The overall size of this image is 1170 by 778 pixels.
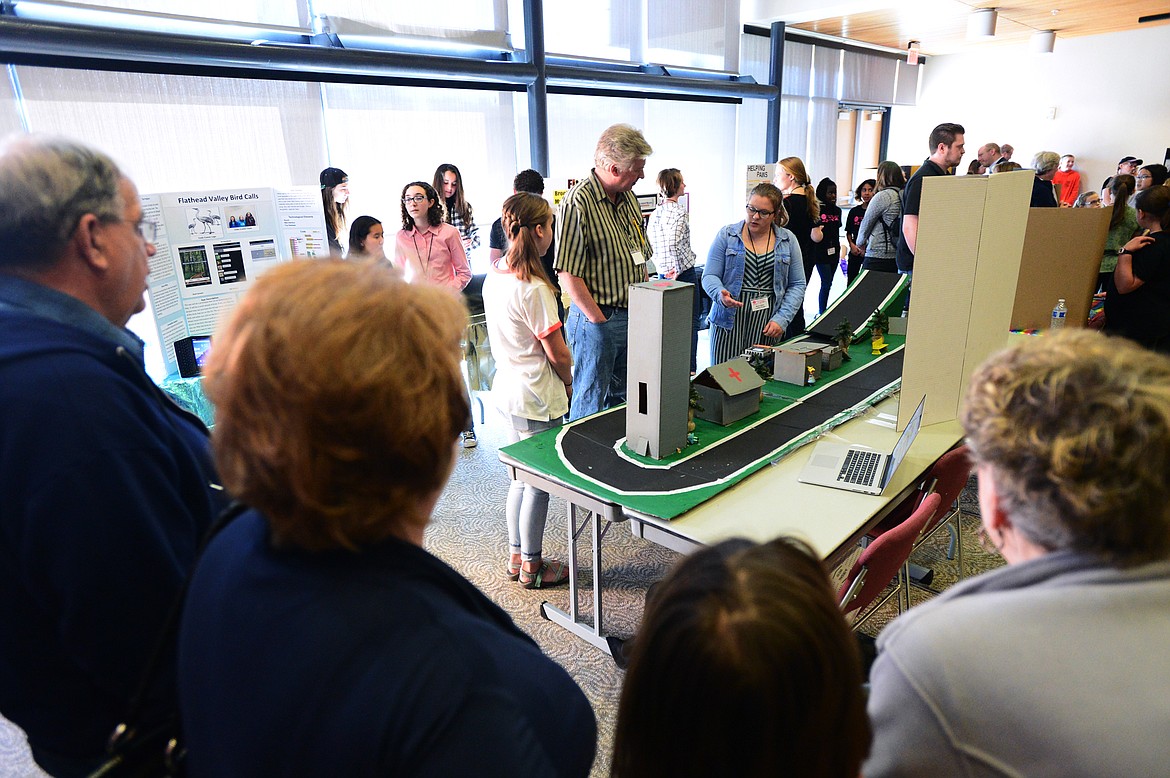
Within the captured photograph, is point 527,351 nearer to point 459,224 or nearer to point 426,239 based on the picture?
point 426,239

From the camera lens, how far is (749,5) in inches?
287

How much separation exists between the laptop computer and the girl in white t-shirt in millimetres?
961

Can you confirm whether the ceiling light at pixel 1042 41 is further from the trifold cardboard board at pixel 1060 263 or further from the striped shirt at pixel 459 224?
the striped shirt at pixel 459 224

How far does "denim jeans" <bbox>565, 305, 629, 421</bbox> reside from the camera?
3.01 metres

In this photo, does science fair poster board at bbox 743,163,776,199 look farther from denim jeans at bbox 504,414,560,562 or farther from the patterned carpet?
denim jeans at bbox 504,414,560,562

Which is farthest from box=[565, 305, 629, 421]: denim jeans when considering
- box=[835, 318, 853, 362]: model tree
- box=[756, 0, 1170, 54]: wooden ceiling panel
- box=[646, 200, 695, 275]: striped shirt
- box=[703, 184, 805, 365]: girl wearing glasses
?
box=[756, 0, 1170, 54]: wooden ceiling panel

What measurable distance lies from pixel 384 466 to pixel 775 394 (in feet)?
7.71

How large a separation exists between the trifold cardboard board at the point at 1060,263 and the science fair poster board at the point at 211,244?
358 centimetres

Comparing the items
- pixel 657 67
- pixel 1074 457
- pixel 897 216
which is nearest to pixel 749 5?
pixel 657 67

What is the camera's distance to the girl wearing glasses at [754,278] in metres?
3.48

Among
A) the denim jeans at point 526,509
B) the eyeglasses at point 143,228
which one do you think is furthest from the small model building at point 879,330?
the eyeglasses at point 143,228

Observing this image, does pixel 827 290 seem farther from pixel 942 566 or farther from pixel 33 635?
pixel 33 635

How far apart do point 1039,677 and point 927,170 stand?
149 inches

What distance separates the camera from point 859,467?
2.08 metres
